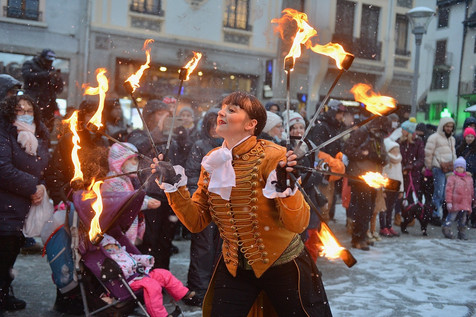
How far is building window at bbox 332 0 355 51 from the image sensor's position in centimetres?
2125

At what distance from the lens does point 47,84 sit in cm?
741

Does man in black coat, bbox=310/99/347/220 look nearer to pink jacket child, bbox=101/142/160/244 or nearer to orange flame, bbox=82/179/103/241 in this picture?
pink jacket child, bbox=101/142/160/244

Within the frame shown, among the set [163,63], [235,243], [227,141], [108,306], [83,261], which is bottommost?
[108,306]

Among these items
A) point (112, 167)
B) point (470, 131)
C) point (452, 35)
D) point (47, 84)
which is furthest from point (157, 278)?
point (452, 35)

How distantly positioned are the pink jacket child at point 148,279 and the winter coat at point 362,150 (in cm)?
420

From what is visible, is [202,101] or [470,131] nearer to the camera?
[470,131]

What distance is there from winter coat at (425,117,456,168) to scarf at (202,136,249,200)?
7.72 metres

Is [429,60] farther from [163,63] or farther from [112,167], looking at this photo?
[112,167]

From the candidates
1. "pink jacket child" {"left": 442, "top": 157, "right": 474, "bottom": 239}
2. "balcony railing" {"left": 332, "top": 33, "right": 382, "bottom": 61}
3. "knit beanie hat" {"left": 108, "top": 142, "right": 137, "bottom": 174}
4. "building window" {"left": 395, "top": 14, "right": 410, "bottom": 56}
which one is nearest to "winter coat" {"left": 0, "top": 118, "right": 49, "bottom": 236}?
"knit beanie hat" {"left": 108, "top": 142, "right": 137, "bottom": 174}

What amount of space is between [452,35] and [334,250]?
100.0 ft

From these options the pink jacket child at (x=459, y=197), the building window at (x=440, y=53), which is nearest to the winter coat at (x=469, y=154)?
the pink jacket child at (x=459, y=197)

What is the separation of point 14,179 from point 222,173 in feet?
8.05

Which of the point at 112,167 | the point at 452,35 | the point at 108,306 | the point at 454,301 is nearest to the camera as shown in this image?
the point at 108,306

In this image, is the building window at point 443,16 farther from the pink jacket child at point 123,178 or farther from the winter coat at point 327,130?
the pink jacket child at point 123,178
